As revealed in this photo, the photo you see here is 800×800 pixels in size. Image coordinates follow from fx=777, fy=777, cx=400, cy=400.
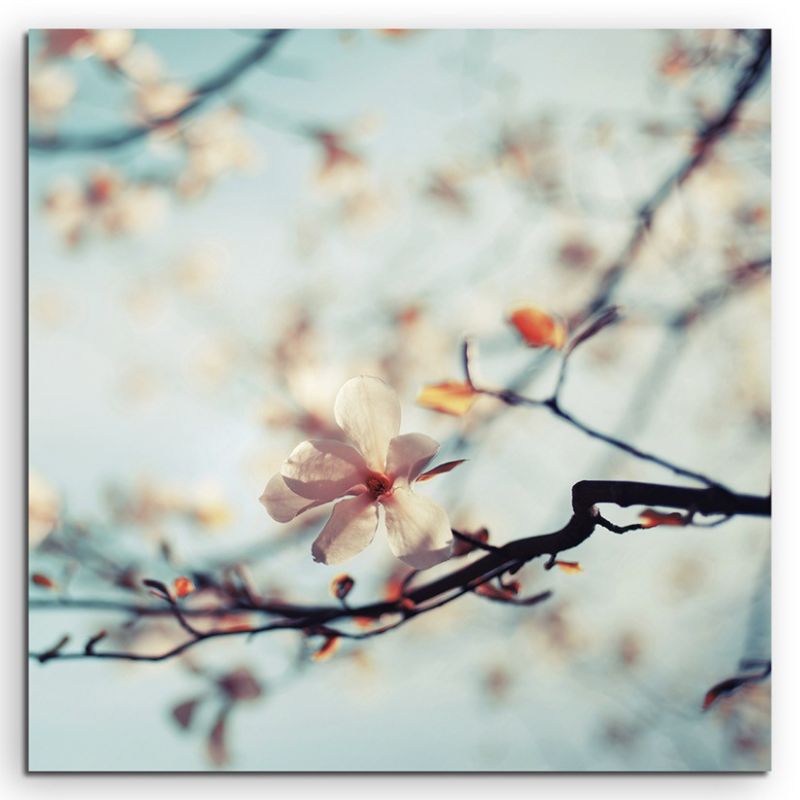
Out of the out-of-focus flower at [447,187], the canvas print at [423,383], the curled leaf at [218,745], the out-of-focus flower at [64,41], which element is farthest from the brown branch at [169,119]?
the curled leaf at [218,745]

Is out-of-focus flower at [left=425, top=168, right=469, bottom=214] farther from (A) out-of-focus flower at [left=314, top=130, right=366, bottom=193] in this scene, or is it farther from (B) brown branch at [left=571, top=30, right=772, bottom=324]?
(B) brown branch at [left=571, top=30, right=772, bottom=324]

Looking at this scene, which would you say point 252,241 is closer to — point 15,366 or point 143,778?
point 15,366

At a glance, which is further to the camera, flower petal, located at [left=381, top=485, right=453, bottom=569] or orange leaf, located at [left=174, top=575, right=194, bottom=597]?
orange leaf, located at [left=174, top=575, right=194, bottom=597]

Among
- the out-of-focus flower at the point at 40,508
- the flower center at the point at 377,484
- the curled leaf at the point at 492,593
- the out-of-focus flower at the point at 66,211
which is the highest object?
the out-of-focus flower at the point at 66,211

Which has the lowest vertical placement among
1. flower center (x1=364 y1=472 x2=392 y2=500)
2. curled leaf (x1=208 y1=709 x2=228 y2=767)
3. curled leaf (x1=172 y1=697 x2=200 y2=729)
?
curled leaf (x1=208 y1=709 x2=228 y2=767)

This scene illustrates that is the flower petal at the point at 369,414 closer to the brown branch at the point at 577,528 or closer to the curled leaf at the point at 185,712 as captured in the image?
the brown branch at the point at 577,528

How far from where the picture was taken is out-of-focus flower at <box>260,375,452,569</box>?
1.38ft

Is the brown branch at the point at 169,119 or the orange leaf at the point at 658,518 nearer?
the orange leaf at the point at 658,518

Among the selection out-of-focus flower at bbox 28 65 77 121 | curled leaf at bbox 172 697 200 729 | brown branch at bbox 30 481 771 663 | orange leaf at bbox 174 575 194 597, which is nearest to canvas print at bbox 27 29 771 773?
out-of-focus flower at bbox 28 65 77 121

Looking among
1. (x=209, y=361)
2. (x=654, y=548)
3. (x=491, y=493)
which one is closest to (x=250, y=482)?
(x=209, y=361)

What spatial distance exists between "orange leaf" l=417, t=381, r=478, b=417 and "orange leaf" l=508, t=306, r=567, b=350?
66mm

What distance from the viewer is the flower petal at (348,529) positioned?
43 cm

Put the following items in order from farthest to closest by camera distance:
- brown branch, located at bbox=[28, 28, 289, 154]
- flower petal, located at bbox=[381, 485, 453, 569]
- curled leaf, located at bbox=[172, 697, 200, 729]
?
brown branch, located at bbox=[28, 28, 289, 154]
curled leaf, located at bbox=[172, 697, 200, 729]
flower petal, located at bbox=[381, 485, 453, 569]

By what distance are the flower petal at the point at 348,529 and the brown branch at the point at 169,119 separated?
0.83 m
